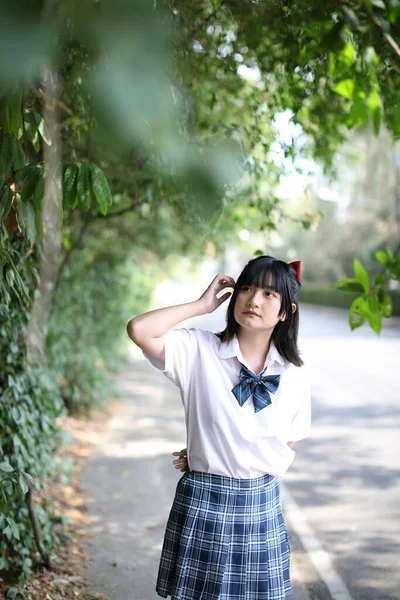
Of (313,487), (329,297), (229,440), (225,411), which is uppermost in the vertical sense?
(225,411)

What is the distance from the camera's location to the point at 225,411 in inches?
99.4

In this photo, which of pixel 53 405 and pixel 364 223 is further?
pixel 364 223

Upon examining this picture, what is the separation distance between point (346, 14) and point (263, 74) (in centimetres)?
330

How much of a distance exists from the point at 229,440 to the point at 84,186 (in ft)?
3.68

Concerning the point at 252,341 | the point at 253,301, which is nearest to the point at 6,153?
the point at 253,301

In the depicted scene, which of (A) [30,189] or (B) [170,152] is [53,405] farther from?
(B) [170,152]

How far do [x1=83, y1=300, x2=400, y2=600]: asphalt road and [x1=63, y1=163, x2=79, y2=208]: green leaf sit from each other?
2768 millimetres

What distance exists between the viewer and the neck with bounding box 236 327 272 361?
2701mm

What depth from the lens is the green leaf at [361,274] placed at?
2.62m

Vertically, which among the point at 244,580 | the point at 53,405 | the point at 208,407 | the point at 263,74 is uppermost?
the point at 263,74

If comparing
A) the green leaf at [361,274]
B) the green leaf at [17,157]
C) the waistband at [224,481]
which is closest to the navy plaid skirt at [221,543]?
the waistband at [224,481]

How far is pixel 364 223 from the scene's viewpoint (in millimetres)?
36562

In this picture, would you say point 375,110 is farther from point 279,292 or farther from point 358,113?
point 279,292

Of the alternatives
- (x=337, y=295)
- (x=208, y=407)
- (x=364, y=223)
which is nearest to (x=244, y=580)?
(x=208, y=407)
